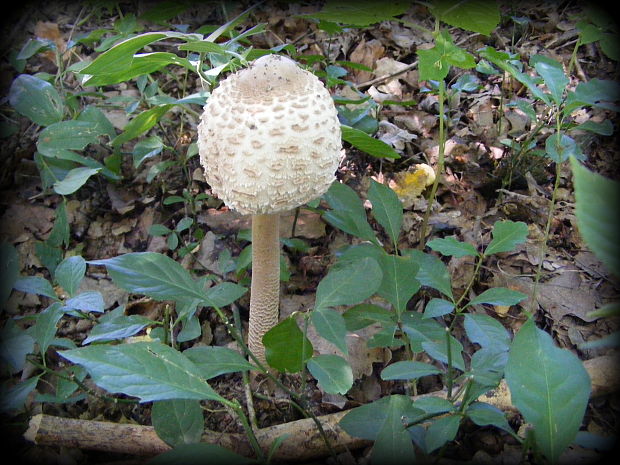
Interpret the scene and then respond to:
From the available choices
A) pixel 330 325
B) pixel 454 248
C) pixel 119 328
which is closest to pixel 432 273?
pixel 454 248

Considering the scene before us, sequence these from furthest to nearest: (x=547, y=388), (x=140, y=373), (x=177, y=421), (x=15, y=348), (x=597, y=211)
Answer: (x=15, y=348), (x=177, y=421), (x=140, y=373), (x=547, y=388), (x=597, y=211)

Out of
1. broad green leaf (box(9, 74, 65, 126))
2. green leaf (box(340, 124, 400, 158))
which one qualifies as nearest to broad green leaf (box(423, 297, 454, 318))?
green leaf (box(340, 124, 400, 158))

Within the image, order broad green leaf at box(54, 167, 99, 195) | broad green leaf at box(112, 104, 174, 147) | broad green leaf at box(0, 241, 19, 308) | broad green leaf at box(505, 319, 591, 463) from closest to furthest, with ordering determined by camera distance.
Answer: broad green leaf at box(505, 319, 591, 463) < broad green leaf at box(0, 241, 19, 308) < broad green leaf at box(112, 104, 174, 147) < broad green leaf at box(54, 167, 99, 195)

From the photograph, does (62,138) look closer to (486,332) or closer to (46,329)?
(46,329)

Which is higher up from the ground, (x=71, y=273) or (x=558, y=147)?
(x=558, y=147)

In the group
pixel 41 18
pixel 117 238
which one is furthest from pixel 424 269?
pixel 41 18

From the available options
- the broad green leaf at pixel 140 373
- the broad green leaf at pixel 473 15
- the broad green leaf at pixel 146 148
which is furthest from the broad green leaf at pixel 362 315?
the broad green leaf at pixel 146 148

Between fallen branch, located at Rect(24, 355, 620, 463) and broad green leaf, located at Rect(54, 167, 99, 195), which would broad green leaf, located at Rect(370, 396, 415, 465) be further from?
broad green leaf, located at Rect(54, 167, 99, 195)

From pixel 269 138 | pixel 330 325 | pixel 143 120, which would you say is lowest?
pixel 330 325
